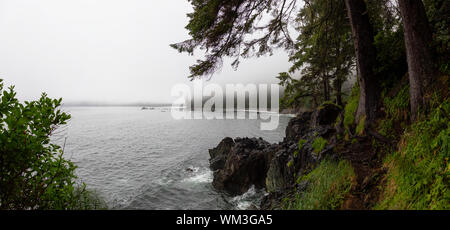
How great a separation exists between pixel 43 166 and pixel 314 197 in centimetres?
558

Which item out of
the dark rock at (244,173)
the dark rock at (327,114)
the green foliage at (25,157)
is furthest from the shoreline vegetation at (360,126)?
the dark rock at (244,173)

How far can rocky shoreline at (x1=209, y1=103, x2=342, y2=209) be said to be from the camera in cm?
698

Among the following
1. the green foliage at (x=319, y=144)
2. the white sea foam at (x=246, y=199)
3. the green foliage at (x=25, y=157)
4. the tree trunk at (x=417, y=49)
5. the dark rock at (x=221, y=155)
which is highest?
the tree trunk at (x=417, y=49)

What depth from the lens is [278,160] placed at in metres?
10.7

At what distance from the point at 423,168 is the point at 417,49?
11.0ft

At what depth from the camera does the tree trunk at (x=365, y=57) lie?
20.4 feet

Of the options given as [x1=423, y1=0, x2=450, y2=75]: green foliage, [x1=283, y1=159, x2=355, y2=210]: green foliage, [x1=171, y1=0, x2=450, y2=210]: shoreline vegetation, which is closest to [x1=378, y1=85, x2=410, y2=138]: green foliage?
[x1=171, y1=0, x2=450, y2=210]: shoreline vegetation

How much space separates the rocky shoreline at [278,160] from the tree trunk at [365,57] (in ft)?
5.01

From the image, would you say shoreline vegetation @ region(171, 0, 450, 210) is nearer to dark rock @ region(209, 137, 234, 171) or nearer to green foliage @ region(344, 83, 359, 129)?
green foliage @ region(344, 83, 359, 129)

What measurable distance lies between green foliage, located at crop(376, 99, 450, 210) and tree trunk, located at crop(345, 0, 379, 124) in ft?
6.76

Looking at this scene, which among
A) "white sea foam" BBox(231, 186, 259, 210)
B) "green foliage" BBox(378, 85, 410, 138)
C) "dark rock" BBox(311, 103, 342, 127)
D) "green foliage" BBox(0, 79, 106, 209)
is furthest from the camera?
"white sea foam" BBox(231, 186, 259, 210)

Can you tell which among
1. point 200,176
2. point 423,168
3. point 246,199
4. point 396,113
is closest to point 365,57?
point 396,113

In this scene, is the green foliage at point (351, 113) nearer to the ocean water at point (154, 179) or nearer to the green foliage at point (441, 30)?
the green foliage at point (441, 30)

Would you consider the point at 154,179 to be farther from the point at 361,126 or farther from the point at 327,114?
the point at 361,126
